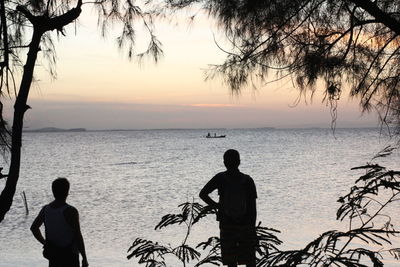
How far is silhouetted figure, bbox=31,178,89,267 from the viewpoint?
3795 mm

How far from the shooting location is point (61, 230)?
3834 millimetres

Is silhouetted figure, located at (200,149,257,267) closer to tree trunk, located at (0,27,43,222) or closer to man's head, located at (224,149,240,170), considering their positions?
man's head, located at (224,149,240,170)

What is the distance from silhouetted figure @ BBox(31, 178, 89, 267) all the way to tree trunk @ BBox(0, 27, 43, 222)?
782mm

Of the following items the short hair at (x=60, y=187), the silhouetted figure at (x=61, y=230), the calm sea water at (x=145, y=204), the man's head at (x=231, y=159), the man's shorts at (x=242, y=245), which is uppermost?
the man's head at (x=231, y=159)

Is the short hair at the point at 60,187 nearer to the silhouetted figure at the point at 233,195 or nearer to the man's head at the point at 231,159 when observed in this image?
the silhouetted figure at the point at 233,195

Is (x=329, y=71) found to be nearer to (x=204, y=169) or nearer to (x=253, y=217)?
(x=253, y=217)

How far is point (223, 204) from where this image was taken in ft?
12.8

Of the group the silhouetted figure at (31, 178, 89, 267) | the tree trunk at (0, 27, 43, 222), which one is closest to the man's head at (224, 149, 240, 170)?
the silhouetted figure at (31, 178, 89, 267)

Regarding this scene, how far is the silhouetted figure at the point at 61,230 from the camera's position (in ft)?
12.5

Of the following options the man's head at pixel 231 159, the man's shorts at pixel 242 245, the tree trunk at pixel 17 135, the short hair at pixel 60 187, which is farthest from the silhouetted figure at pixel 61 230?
the man's shorts at pixel 242 245

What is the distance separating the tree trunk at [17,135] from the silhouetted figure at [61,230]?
0.78 m

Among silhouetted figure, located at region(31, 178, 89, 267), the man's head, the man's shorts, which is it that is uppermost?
the man's head

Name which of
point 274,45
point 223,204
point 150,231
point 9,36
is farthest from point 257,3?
point 150,231

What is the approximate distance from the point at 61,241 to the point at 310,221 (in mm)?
16121
